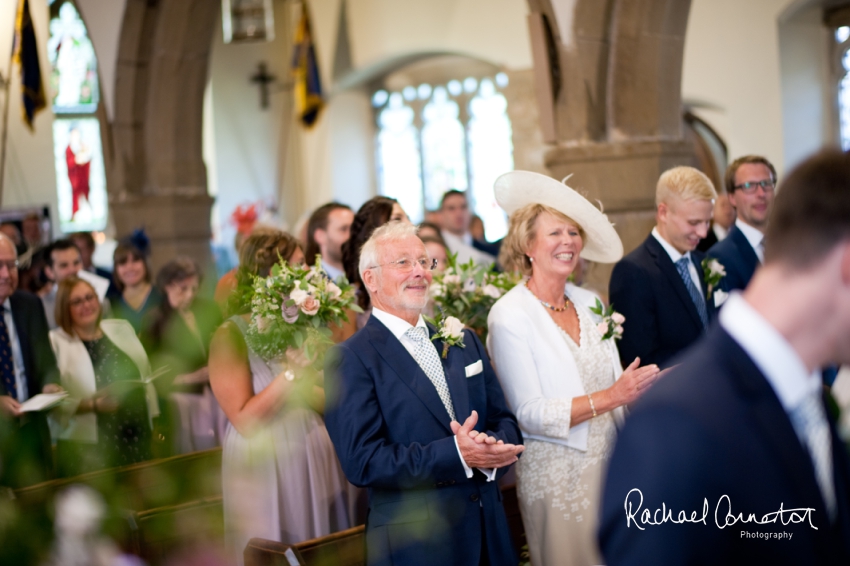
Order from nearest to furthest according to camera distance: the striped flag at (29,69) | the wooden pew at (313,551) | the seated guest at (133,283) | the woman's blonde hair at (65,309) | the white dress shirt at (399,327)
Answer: the wooden pew at (313,551), the white dress shirt at (399,327), the woman's blonde hair at (65,309), the seated guest at (133,283), the striped flag at (29,69)

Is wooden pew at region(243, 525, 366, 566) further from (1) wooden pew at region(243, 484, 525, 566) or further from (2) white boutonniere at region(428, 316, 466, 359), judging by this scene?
(2) white boutonniere at region(428, 316, 466, 359)

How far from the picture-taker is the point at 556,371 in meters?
3.08

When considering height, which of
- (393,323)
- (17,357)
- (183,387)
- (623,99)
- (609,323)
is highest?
(623,99)

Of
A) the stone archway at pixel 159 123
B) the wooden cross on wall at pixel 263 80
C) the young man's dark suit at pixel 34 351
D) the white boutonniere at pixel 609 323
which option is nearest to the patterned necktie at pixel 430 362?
the white boutonniere at pixel 609 323

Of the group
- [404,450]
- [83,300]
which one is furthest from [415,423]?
[83,300]

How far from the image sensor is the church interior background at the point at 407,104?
4.77 meters

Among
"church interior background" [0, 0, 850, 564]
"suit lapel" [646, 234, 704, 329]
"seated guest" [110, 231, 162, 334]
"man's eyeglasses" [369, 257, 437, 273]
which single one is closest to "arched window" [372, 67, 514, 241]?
"church interior background" [0, 0, 850, 564]

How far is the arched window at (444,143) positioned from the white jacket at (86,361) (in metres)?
8.34

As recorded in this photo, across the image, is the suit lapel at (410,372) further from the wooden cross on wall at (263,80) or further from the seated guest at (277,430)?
the wooden cross on wall at (263,80)

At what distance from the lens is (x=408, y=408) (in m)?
2.66

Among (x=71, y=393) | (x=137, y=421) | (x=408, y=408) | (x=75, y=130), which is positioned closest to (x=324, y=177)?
(x=75, y=130)

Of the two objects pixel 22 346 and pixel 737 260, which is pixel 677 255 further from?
pixel 22 346

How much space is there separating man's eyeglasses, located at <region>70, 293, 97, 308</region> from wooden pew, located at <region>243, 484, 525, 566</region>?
8.14 ft

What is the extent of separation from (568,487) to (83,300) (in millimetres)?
3035
